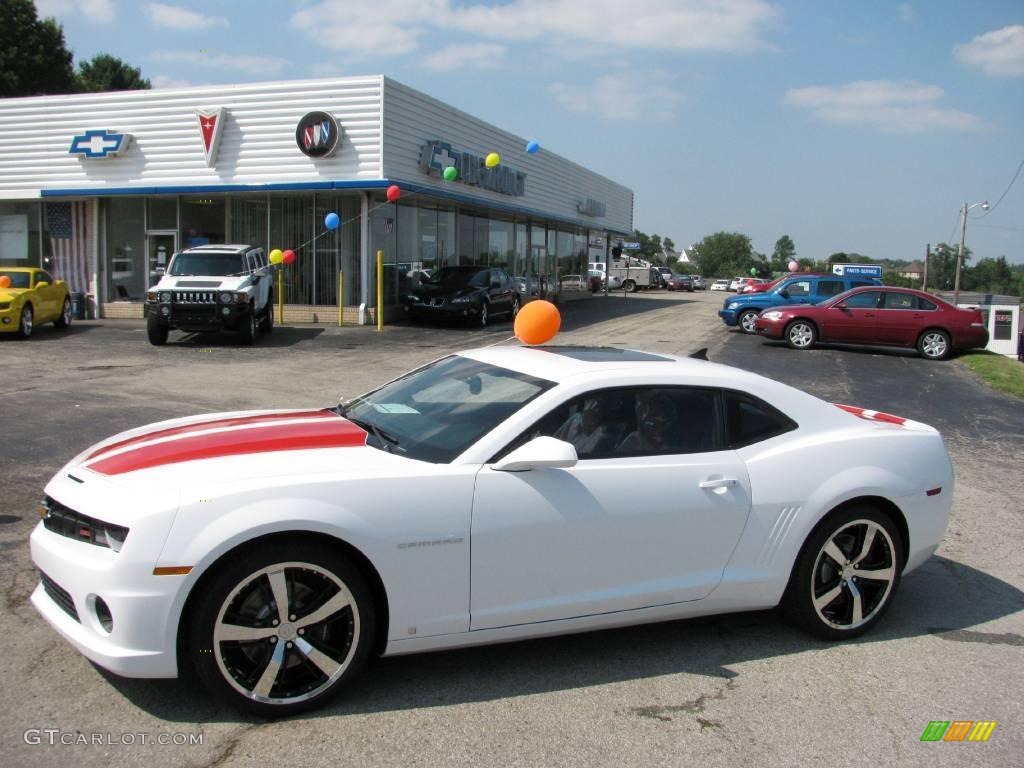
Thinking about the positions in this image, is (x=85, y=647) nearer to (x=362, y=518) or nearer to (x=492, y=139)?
(x=362, y=518)

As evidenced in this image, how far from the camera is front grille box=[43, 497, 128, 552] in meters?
3.29

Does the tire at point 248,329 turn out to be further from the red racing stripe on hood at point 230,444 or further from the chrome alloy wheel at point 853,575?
the chrome alloy wheel at point 853,575

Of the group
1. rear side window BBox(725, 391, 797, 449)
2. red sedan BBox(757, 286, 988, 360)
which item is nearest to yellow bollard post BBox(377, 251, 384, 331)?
red sedan BBox(757, 286, 988, 360)

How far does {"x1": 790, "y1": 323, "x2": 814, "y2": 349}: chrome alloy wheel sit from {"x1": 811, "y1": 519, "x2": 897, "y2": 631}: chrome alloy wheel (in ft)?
54.3

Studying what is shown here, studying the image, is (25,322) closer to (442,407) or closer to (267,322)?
(267,322)

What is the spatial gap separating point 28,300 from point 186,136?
23.3ft

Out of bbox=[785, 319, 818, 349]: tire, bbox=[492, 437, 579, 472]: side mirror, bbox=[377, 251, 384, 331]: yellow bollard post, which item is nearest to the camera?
bbox=[492, 437, 579, 472]: side mirror

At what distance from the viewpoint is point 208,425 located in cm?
435

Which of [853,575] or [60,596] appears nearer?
[60,596]

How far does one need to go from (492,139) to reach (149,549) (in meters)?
27.2

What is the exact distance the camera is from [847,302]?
20.1 metres

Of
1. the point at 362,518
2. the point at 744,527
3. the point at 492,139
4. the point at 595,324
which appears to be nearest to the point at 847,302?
the point at 595,324

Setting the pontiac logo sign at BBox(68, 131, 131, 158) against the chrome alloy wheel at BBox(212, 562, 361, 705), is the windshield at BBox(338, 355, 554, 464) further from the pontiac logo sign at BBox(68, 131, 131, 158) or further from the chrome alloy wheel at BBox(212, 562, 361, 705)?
the pontiac logo sign at BBox(68, 131, 131, 158)

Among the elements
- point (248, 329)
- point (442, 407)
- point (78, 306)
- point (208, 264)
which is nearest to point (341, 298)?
point (208, 264)
